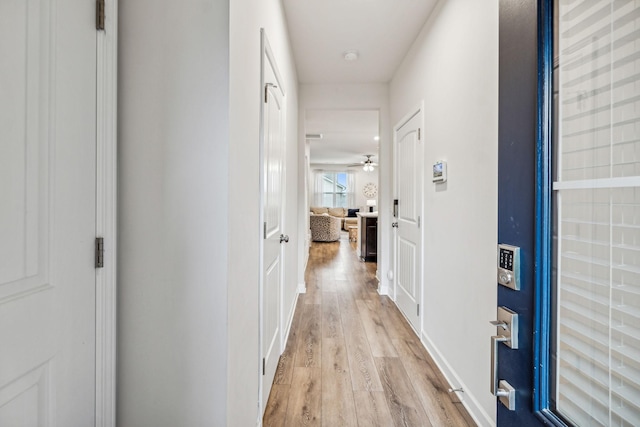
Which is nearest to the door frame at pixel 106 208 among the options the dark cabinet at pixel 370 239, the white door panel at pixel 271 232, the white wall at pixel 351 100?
the white door panel at pixel 271 232

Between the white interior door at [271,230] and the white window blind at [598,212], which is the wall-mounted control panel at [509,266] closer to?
the white window blind at [598,212]

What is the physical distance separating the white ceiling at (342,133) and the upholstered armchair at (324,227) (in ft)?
6.53

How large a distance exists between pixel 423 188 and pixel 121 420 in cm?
240

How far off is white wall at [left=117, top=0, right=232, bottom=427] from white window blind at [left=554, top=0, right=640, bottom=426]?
2.78ft

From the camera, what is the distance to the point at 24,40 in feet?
2.16

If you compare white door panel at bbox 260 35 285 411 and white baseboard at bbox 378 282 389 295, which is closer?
white door panel at bbox 260 35 285 411

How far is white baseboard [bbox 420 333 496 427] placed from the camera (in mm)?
1614

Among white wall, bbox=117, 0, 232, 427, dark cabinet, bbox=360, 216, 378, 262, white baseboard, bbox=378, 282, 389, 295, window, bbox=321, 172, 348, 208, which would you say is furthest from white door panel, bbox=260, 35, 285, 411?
window, bbox=321, 172, 348, 208

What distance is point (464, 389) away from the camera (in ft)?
5.99

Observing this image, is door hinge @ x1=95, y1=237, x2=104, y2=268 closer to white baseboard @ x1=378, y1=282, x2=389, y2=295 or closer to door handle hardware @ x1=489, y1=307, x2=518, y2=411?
door handle hardware @ x1=489, y1=307, x2=518, y2=411

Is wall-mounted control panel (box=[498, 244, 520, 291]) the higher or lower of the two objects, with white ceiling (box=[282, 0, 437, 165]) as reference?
lower

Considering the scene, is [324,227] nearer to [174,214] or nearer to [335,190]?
[335,190]

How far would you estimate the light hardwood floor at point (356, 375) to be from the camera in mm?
1722

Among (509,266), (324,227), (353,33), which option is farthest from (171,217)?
(324,227)
